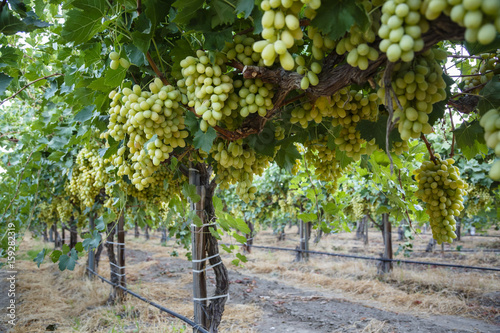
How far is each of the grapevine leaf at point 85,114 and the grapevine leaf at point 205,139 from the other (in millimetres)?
886

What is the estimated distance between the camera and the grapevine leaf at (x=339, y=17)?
2.59ft

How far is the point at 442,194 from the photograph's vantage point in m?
1.54

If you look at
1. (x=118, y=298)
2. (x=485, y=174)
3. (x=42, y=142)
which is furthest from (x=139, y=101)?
(x=485, y=174)

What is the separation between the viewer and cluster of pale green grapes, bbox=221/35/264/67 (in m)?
1.11

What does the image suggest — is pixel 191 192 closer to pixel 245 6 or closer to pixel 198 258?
pixel 198 258

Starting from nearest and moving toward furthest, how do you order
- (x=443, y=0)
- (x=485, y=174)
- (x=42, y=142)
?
(x=443, y=0)
(x=42, y=142)
(x=485, y=174)

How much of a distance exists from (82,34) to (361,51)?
3.55 ft

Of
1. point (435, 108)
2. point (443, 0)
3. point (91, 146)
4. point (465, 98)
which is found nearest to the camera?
point (443, 0)

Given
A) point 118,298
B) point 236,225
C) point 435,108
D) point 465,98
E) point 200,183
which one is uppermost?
point 465,98

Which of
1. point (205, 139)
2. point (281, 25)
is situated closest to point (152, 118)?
point (205, 139)

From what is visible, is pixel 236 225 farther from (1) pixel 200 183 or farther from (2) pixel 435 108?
(2) pixel 435 108

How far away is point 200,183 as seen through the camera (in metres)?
2.52

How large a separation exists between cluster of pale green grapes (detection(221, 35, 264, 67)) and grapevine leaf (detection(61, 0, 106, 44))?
0.50m

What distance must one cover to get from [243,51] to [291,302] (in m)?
6.27
